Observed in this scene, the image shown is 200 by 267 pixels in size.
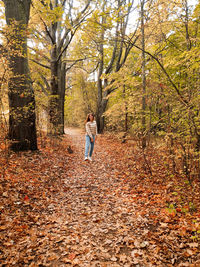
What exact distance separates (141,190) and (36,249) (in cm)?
333

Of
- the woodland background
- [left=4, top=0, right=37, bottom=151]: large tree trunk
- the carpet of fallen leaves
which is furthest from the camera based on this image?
[left=4, top=0, right=37, bottom=151]: large tree trunk

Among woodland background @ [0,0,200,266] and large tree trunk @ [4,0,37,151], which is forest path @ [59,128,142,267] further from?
large tree trunk @ [4,0,37,151]

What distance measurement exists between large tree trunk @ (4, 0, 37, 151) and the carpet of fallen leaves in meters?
0.70

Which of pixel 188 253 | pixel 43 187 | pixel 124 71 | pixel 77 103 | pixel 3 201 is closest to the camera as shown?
pixel 188 253

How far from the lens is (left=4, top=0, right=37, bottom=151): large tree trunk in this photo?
585cm

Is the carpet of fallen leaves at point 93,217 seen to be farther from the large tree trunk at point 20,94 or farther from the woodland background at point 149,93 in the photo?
the large tree trunk at point 20,94

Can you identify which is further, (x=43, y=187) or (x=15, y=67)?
(x=15, y=67)

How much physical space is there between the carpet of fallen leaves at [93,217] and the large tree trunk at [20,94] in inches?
27.4

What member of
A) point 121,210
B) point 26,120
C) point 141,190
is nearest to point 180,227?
point 121,210

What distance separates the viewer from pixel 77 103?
22438 millimetres

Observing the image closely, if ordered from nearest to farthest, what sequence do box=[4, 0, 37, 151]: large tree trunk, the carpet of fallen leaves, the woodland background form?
1. the carpet of fallen leaves
2. the woodland background
3. box=[4, 0, 37, 151]: large tree trunk

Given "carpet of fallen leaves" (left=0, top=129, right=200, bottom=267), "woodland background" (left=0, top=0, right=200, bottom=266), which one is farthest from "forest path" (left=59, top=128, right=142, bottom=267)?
"woodland background" (left=0, top=0, right=200, bottom=266)

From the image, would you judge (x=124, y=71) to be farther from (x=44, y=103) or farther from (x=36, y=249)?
(x=36, y=249)

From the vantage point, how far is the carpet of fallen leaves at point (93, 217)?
8.63 feet
